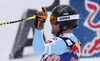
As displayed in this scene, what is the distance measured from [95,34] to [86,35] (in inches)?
10.3

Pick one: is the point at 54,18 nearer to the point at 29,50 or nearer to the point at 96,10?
the point at 29,50

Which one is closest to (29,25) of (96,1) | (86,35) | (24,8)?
(24,8)

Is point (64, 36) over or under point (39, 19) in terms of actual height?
under

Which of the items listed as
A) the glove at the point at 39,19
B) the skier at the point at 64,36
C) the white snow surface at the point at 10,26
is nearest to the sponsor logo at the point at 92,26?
the white snow surface at the point at 10,26

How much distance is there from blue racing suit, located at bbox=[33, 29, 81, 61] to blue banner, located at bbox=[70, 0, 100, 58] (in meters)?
3.02

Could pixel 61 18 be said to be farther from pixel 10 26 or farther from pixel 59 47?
pixel 10 26

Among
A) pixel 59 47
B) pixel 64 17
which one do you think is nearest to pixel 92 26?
pixel 64 17

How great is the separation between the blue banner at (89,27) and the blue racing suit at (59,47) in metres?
3.02

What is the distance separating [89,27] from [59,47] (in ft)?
11.7

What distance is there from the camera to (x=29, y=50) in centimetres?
426

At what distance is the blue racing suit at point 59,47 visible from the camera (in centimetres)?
188

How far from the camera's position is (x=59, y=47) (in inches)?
76.3

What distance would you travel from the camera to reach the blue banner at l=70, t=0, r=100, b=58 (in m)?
5.23

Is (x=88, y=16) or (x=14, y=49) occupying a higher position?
(x=88, y=16)
